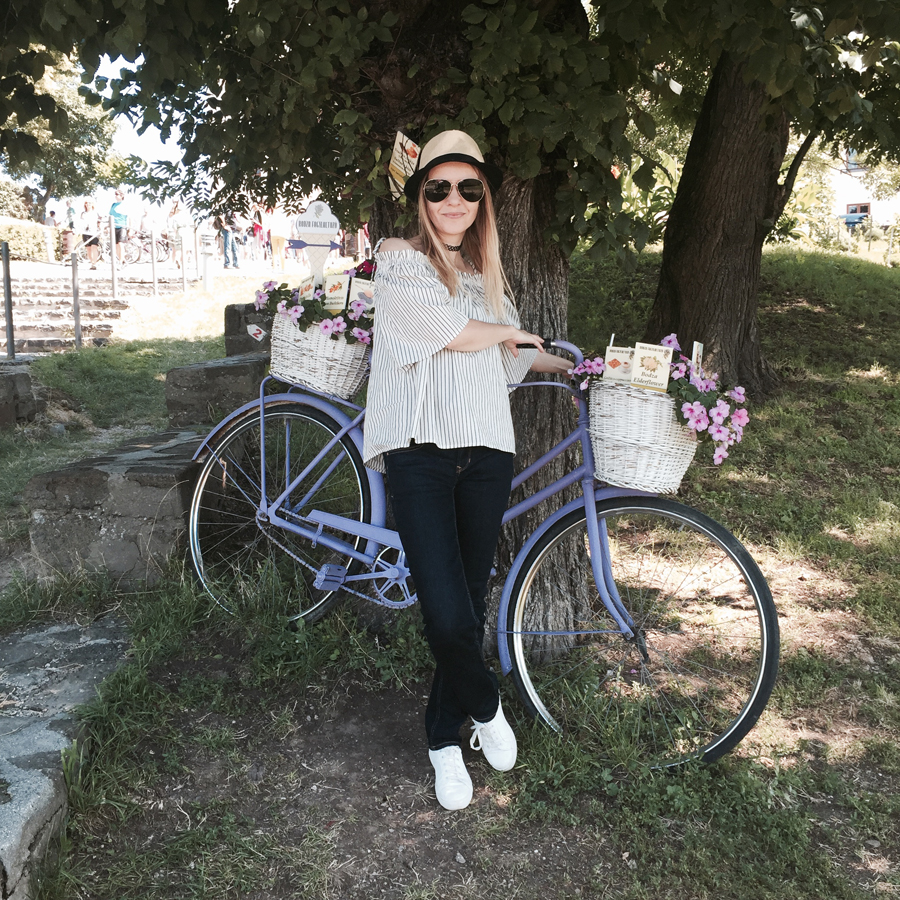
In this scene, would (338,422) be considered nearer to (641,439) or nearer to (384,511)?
(384,511)

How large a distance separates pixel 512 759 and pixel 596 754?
0.29 meters

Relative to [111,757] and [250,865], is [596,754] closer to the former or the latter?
[250,865]

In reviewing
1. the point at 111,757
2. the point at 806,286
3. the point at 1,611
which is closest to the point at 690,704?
the point at 111,757

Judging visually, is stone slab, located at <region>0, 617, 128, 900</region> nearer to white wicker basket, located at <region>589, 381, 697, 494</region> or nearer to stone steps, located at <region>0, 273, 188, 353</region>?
white wicker basket, located at <region>589, 381, 697, 494</region>

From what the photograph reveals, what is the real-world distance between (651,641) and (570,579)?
416 mm

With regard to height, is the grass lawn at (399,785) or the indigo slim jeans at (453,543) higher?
the indigo slim jeans at (453,543)

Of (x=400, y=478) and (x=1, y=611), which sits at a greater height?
(x=400, y=478)

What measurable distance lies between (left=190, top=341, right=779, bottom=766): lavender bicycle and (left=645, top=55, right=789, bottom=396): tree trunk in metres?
3.04

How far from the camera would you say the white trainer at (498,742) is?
2859mm

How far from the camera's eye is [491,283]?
9.34ft

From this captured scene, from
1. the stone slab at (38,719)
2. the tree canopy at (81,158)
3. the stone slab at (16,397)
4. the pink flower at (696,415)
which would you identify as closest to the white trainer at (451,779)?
the stone slab at (38,719)

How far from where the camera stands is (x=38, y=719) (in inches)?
115

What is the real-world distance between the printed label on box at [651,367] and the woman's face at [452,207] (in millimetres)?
656

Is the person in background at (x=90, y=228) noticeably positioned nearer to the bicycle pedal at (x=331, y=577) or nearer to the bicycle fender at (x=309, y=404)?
the bicycle fender at (x=309, y=404)
